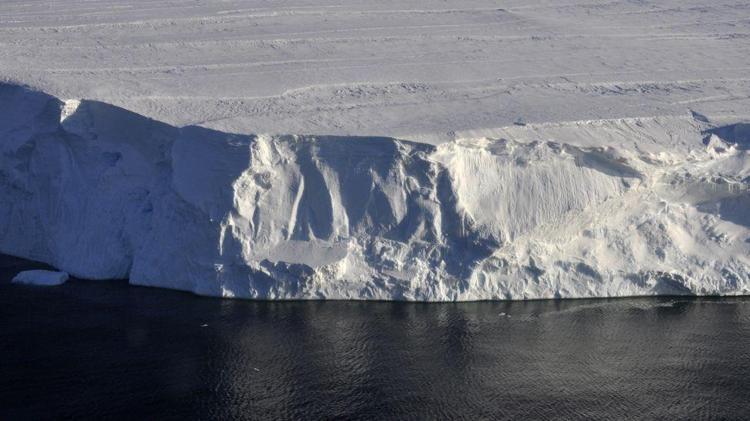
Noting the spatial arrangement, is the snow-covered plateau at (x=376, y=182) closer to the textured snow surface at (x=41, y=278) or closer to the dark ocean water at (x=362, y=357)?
the textured snow surface at (x=41, y=278)

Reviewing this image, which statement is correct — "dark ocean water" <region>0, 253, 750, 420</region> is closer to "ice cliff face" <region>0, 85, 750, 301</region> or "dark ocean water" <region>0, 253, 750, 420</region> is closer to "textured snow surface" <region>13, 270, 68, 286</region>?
"textured snow surface" <region>13, 270, 68, 286</region>

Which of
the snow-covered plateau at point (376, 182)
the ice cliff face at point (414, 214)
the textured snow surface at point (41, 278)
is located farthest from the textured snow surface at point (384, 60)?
the textured snow surface at point (41, 278)

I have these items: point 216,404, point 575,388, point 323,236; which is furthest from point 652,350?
point 216,404

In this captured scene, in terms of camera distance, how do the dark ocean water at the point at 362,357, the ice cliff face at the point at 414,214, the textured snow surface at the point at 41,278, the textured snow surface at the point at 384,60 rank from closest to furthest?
the dark ocean water at the point at 362,357 → the ice cliff face at the point at 414,214 → the textured snow surface at the point at 41,278 → the textured snow surface at the point at 384,60

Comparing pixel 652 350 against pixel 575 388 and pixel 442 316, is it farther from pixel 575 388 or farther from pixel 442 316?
pixel 442 316

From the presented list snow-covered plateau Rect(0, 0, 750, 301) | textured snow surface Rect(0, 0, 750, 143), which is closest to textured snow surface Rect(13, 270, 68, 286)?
snow-covered plateau Rect(0, 0, 750, 301)

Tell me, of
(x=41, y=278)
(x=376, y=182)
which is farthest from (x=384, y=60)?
(x=41, y=278)
